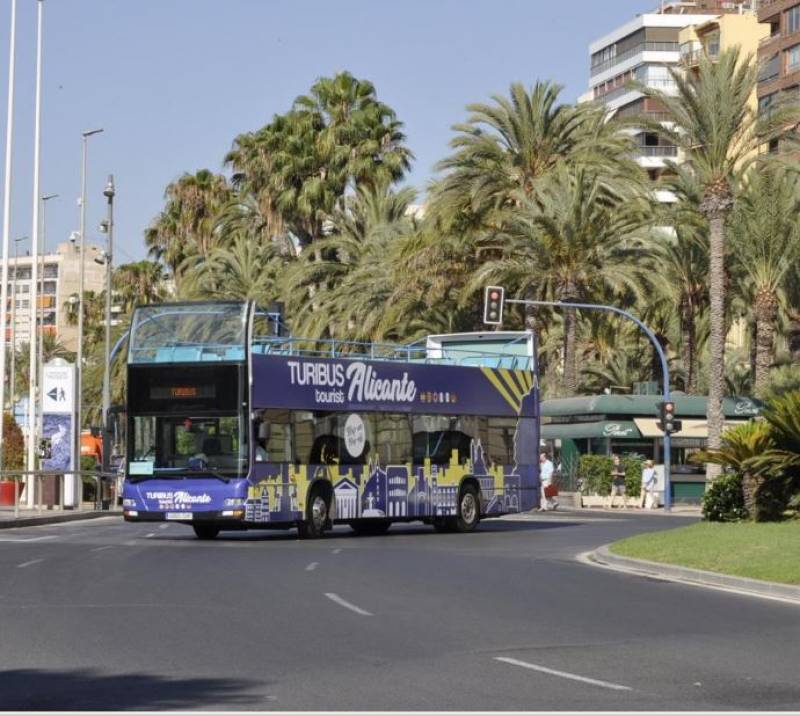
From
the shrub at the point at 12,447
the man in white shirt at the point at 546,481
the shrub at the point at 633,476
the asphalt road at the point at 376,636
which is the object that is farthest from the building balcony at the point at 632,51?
the asphalt road at the point at 376,636

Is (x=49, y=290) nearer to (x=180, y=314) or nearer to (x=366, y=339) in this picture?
(x=366, y=339)

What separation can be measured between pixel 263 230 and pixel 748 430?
4338 cm

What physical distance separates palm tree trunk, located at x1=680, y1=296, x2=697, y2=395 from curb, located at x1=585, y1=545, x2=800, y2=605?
1419 inches

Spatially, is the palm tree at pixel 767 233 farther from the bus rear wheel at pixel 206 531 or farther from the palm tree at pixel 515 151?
the bus rear wheel at pixel 206 531

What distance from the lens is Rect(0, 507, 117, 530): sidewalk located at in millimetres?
36938

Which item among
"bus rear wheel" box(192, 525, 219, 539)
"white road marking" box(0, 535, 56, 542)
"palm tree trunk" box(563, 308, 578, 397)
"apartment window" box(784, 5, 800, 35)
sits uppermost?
"apartment window" box(784, 5, 800, 35)

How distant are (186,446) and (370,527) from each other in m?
8.85

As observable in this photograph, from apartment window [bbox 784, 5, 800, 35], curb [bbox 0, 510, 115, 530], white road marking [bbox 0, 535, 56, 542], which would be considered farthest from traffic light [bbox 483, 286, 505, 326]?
apartment window [bbox 784, 5, 800, 35]

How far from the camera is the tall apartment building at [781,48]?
280 feet

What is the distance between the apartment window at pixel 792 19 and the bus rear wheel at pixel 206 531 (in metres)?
61.3

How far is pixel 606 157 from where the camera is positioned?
56156mm

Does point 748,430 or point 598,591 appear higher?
point 748,430

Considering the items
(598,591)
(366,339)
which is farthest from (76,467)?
(598,591)

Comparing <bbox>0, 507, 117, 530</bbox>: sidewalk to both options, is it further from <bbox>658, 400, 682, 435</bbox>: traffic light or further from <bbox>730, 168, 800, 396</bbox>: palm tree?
<bbox>730, 168, 800, 396</bbox>: palm tree
